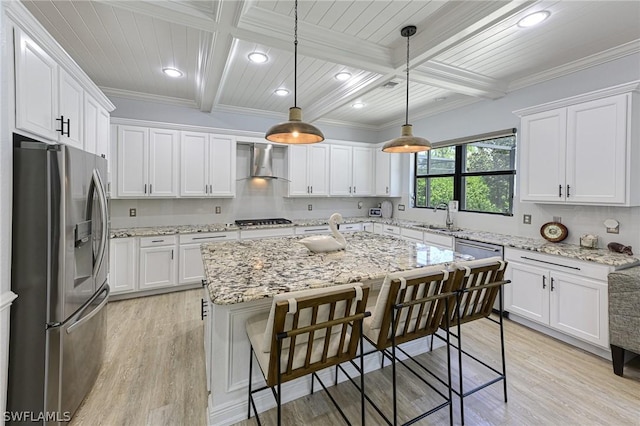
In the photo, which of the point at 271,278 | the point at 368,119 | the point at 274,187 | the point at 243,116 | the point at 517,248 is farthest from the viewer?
the point at 368,119

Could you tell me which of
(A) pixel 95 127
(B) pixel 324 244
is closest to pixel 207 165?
(A) pixel 95 127

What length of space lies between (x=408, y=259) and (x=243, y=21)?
2228 mm

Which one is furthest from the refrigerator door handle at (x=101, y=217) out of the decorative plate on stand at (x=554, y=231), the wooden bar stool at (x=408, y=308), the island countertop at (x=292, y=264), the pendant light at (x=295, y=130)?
the decorative plate on stand at (x=554, y=231)

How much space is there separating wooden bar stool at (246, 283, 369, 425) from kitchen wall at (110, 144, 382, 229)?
3357mm

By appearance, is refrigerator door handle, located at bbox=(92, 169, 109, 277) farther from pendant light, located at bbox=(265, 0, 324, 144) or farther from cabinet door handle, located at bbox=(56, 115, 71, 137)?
pendant light, located at bbox=(265, 0, 324, 144)

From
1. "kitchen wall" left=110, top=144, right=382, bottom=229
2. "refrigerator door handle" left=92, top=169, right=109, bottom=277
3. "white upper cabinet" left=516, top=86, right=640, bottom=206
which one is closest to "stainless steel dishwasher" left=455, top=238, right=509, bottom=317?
"white upper cabinet" left=516, top=86, right=640, bottom=206

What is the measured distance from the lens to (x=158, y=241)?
3.75 meters

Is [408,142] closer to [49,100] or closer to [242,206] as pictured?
[49,100]

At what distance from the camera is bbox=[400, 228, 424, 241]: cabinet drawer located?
429cm

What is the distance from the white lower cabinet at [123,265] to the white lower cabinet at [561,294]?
446 centimetres

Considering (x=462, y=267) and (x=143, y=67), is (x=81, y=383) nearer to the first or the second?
(x=462, y=267)

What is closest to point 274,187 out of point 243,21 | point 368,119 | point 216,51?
point 368,119

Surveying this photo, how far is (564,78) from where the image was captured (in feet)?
10.2

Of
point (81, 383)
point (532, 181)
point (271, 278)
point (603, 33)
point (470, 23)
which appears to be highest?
point (603, 33)
